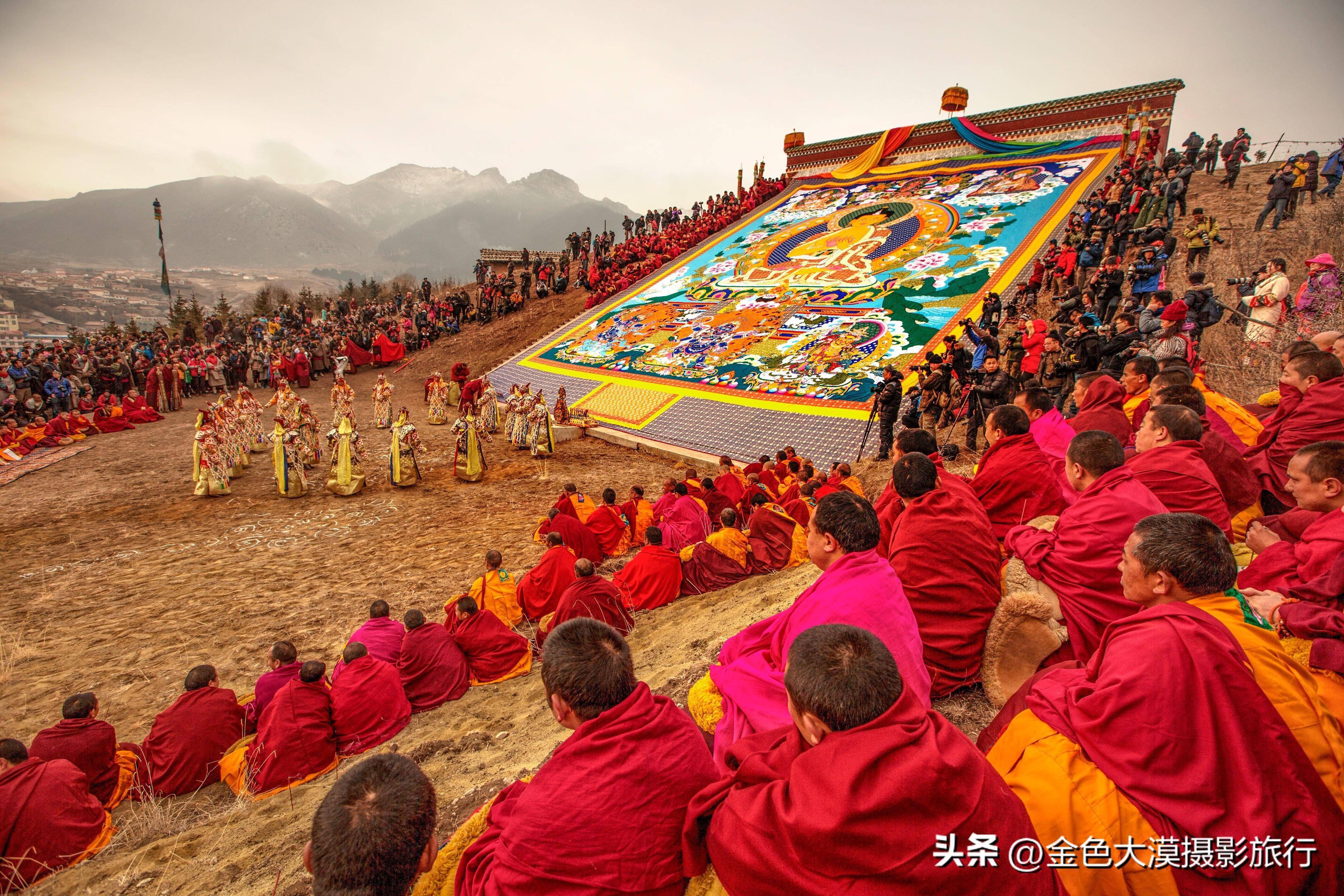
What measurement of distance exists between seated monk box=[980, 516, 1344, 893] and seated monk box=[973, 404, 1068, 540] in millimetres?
2110

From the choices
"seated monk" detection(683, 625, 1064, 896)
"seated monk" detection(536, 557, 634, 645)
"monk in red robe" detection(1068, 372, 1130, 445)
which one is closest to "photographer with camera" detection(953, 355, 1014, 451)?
"monk in red robe" detection(1068, 372, 1130, 445)

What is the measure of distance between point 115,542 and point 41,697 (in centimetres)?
372

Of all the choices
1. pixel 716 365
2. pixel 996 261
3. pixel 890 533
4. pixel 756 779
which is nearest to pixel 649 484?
pixel 716 365

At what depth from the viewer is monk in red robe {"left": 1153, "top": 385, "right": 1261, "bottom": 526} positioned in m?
3.71

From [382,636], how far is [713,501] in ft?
12.8

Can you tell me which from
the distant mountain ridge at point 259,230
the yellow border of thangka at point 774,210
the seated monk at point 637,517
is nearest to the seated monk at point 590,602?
the seated monk at point 637,517

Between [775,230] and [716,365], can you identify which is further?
[775,230]

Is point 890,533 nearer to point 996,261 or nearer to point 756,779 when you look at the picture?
point 756,779

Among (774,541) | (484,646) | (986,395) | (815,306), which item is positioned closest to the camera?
(484,646)

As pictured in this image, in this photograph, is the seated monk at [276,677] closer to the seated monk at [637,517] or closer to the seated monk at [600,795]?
the seated monk at [600,795]

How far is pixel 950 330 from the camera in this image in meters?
11.4

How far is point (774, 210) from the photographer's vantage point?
22234 mm

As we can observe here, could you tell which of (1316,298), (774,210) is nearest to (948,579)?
(1316,298)

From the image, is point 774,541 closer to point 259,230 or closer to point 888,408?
point 888,408
